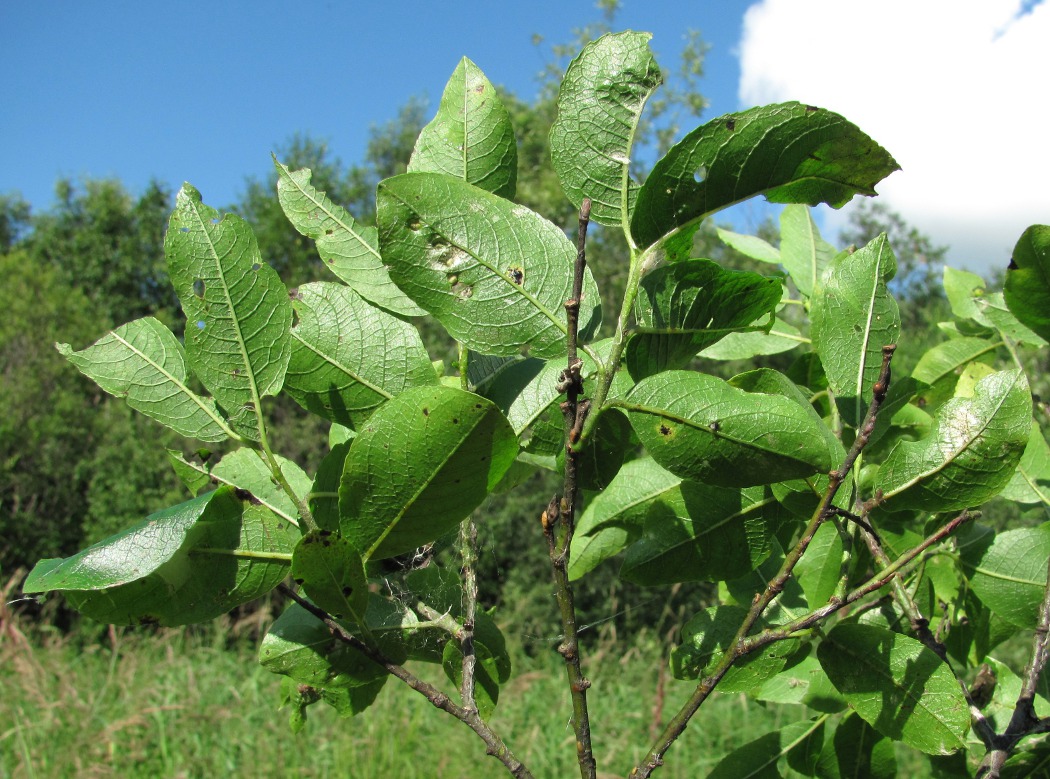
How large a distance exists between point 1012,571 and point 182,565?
710 millimetres

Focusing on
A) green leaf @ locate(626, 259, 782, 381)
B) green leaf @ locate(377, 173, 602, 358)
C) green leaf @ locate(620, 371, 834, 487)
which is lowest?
green leaf @ locate(620, 371, 834, 487)

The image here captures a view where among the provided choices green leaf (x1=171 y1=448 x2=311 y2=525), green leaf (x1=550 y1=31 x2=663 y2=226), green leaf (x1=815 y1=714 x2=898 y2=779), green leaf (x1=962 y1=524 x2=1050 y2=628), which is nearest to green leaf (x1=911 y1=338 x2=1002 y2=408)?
green leaf (x1=962 y1=524 x2=1050 y2=628)

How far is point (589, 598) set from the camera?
9.15 metres

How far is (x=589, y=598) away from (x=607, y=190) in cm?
902

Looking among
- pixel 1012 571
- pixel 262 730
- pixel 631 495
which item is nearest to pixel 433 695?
pixel 631 495

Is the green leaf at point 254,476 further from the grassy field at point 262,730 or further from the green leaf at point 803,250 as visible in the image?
the grassy field at point 262,730

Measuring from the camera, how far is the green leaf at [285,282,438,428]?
55 cm

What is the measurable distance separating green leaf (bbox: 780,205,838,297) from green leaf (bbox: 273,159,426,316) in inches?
19.1

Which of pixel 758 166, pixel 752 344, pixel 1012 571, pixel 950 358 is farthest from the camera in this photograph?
pixel 950 358

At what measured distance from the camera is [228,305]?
52 cm

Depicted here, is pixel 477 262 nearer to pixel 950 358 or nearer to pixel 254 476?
pixel 254 476

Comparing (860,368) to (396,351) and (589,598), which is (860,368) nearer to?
(396,351)

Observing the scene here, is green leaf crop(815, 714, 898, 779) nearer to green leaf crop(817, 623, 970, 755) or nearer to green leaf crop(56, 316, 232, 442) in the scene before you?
green leaf crop(817, 623, 970, 755)

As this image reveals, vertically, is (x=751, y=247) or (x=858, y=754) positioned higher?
(x=751, y=247)
